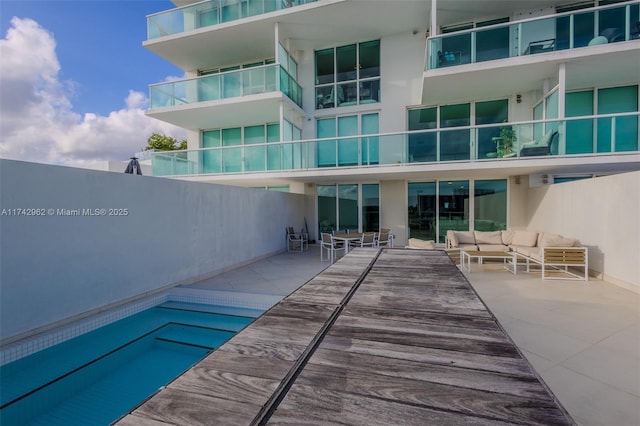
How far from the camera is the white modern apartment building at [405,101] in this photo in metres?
8.39

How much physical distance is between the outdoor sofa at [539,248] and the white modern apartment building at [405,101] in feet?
6.35

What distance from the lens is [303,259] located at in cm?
948

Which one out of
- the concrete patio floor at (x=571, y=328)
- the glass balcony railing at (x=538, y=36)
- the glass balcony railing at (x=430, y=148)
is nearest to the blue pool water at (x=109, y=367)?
the concrete patio floor at (x=571, y=328)

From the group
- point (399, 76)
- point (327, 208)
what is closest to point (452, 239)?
point (327, 208)

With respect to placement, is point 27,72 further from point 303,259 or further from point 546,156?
point 546,156

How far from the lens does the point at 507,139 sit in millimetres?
8539

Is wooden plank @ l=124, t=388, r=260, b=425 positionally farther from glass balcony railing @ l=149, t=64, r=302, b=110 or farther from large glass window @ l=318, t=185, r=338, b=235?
large glass window @ l=318, t=185, r=338, b=235

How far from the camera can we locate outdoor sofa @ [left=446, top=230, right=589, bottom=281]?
6.51 metres

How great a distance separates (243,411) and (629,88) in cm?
1372

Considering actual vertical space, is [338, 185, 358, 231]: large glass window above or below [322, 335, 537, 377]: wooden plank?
above

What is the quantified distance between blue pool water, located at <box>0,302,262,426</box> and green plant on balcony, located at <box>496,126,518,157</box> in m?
7.93

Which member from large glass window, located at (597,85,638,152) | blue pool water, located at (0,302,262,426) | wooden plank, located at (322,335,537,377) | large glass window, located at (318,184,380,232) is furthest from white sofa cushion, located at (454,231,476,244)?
wooden plank, located at (322,335,537,377)

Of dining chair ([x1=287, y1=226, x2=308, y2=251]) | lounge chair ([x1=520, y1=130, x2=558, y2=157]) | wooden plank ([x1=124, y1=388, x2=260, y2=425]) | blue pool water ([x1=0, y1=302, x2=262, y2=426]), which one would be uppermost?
lounge chair ([x1=520, y1=130, x2=558, y2=157])

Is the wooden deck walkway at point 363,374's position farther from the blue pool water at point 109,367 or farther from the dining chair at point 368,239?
the dining chair at point 368,239
